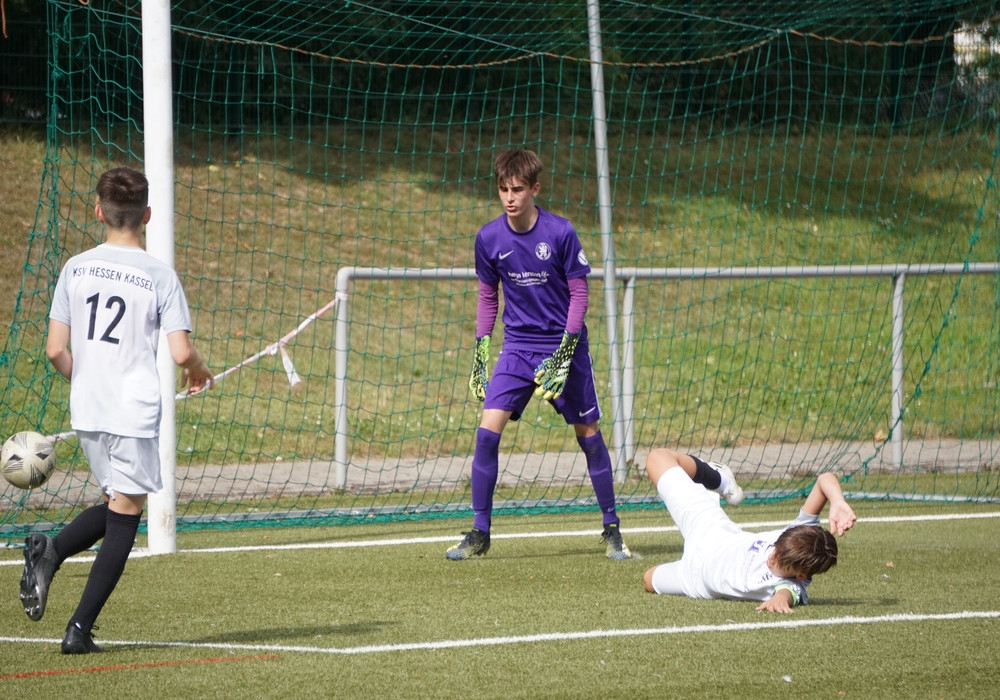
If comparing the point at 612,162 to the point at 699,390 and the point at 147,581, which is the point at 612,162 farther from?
the point at 147,581

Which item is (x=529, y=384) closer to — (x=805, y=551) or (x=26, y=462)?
(x=805, y=551)

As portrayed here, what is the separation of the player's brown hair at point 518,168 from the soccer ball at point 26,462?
2.53 meters

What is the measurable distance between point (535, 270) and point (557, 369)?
525 millimetres

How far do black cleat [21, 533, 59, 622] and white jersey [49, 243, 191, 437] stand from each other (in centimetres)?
47

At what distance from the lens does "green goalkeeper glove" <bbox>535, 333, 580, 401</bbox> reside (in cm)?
634

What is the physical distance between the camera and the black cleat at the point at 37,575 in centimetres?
433

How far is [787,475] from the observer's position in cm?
961

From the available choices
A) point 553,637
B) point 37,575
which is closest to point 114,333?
point 37,575

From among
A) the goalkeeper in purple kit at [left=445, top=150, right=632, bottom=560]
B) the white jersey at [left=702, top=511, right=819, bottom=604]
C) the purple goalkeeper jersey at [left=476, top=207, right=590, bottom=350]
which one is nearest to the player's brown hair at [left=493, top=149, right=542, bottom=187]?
the goalkeeper in purple kit at [left=445, top=150, right=632, bottom=560]

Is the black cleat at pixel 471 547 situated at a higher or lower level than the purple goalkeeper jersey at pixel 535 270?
lower

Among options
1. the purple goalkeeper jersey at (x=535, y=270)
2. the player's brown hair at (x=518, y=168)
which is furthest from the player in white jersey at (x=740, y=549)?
the player's brown hair at (x=518, y=168)

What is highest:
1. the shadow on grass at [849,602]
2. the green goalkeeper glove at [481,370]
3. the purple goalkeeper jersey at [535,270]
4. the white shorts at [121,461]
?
the purple goalkeeper jersey at [535,270]

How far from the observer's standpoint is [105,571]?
437cm

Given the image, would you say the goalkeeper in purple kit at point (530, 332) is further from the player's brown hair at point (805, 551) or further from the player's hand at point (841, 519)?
the player's hand at point (841, 519)
